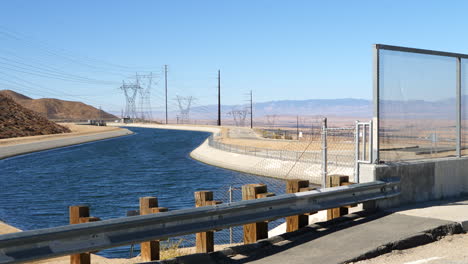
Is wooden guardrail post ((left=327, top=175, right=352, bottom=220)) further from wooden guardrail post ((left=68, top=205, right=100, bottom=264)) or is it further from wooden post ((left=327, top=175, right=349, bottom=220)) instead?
wooden guardrail post ((left=68, top=205, right=100, bottom=264))

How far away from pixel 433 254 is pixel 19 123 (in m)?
101

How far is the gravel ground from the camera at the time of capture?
749cm

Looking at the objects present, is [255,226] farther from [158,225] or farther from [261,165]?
[261,165]

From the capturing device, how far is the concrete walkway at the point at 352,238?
25.0ft

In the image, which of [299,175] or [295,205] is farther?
[299,175]

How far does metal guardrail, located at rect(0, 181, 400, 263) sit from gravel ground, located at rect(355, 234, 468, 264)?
1.61m

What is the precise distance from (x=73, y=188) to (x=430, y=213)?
93.7 feet

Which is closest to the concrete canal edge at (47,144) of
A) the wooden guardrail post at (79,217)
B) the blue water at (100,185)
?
the blue water at (100,185)

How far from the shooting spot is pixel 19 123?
9869 centimetres

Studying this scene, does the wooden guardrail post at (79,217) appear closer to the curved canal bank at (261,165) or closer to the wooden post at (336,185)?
the wooden post at (336,185)

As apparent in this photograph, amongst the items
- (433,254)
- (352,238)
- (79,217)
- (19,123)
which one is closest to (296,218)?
(352,238)

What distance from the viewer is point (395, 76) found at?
11.3 m

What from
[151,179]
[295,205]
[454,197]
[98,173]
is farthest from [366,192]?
[98,173]

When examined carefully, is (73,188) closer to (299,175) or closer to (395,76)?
(299,175)
